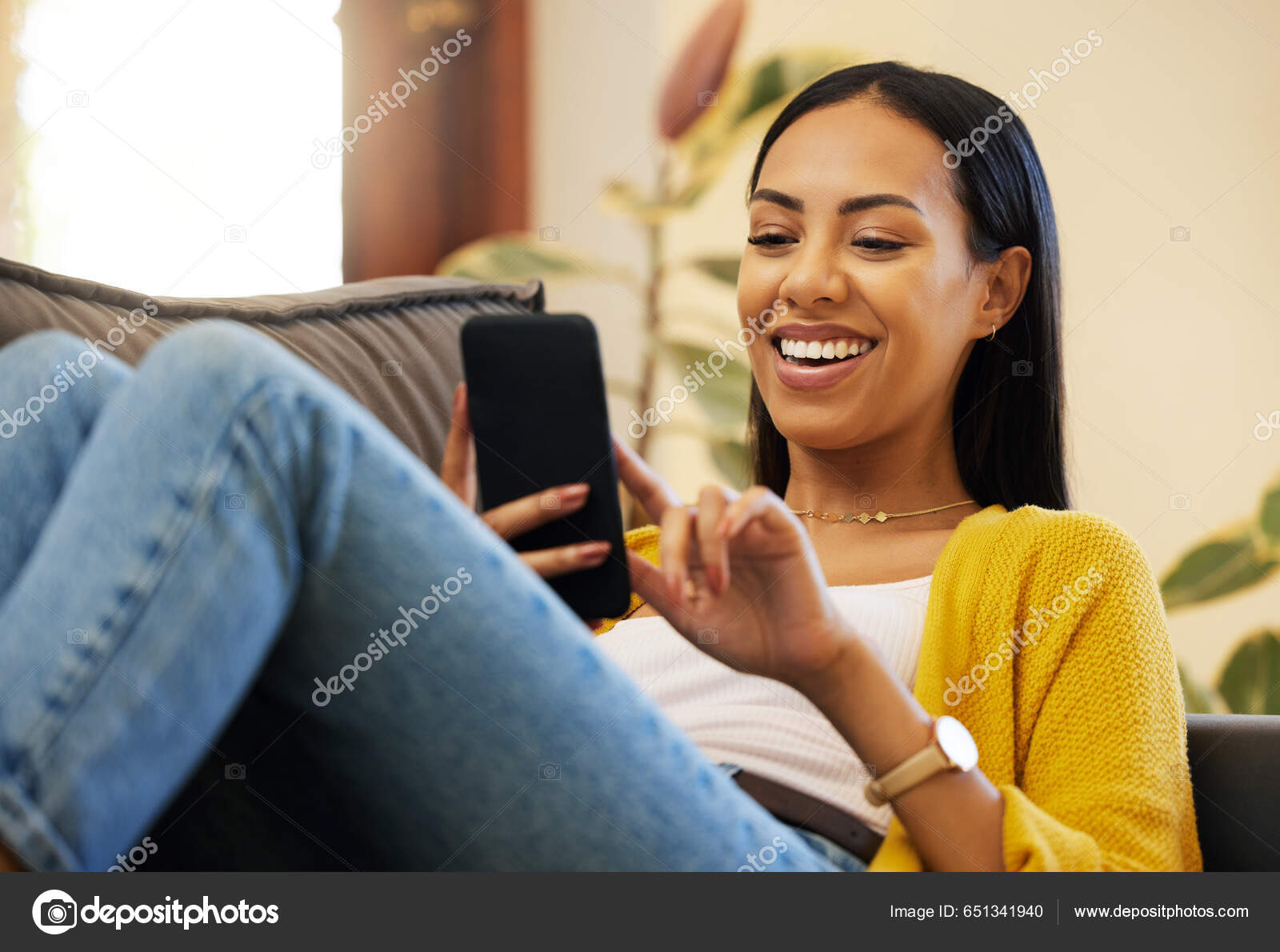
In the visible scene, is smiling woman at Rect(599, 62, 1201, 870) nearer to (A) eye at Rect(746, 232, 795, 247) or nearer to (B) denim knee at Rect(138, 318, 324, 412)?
(A) eye at Rect(746, 232, 795, 247)

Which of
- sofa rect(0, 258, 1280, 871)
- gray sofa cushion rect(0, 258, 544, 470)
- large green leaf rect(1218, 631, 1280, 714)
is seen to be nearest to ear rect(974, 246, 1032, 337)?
sofa rect(0, 258, 1280, 871)

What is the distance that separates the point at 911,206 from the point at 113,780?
32.3 inches

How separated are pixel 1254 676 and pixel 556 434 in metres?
1.53

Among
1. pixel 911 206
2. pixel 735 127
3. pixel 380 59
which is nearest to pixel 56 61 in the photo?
pixel 380 59

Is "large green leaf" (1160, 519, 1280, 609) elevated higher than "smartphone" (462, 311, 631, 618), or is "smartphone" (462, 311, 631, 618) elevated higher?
"smartphone" (462, 311, 631, 618)

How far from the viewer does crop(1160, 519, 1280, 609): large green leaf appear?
1.75 meters
